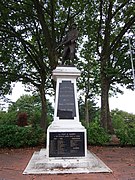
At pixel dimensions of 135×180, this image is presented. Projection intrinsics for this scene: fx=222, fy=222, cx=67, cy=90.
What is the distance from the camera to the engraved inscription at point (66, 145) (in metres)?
7.36

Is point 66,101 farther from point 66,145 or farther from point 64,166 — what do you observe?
point 64,166

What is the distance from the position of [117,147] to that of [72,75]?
16.8 ft

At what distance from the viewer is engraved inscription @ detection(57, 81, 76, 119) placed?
7961mm

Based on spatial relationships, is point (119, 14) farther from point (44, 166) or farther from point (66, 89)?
point (44, 166)

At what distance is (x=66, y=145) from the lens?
740 centimetres

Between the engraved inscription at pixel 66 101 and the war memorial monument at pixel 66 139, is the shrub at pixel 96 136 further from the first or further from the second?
the engraved inscription at pixel 66 101

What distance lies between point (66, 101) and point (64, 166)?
2362mm

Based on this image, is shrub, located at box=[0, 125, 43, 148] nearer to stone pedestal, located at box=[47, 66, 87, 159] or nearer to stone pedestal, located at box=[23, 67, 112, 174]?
stone pedestal, located at box=[23, 67, 112, 174]

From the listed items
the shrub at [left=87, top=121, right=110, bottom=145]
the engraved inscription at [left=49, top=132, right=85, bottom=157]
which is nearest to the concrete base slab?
the engraved inscription at [left=49, top=132, right=85, bottom=157]

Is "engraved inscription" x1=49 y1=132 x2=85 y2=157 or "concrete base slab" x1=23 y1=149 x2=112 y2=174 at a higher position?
"engraved inscription" x1=49 y1=132 x2=85 y2=157

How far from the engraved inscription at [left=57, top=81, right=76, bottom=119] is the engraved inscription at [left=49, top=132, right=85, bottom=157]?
2.41 feet

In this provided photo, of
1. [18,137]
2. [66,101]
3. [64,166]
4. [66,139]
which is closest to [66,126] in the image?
[66,139]

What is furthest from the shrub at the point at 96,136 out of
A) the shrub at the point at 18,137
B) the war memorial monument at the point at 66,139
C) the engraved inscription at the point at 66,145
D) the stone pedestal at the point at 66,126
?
the engraved inscription at the point at 66,145

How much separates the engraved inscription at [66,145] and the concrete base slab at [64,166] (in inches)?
6.5
